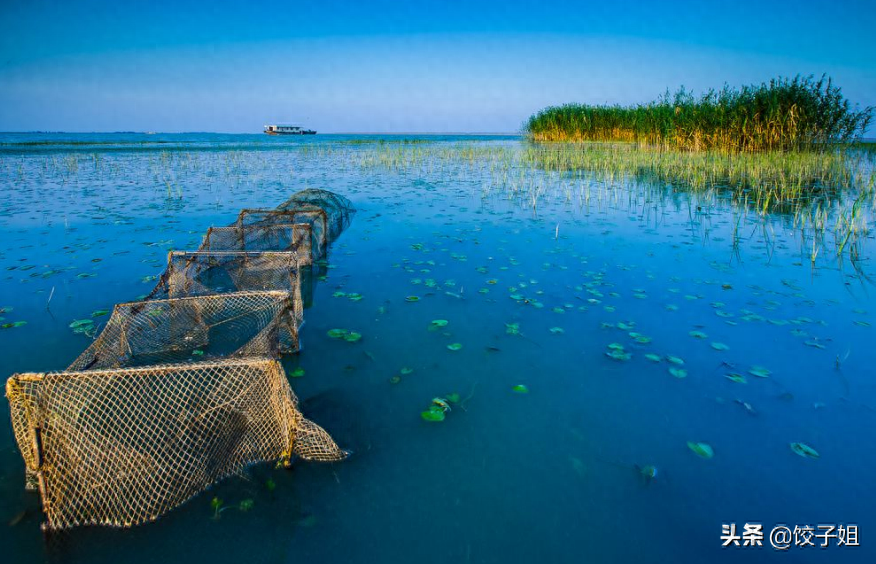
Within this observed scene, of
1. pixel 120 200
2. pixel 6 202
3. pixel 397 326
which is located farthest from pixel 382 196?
pixel 6 202

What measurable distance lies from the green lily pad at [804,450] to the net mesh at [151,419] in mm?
2626

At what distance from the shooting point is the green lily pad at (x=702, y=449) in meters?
2.44

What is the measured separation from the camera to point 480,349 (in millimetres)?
3588

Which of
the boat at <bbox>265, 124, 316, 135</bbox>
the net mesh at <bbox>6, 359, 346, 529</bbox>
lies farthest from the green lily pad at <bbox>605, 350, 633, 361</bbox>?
the boat at <bbox>265, 124, 316, 135</bbox>

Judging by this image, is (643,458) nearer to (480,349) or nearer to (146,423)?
(480,349)

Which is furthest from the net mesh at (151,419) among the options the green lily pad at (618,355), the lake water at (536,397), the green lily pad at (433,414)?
the green lily pad at (618,355)

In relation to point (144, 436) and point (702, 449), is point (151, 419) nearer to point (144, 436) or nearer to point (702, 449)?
point (144, 436)

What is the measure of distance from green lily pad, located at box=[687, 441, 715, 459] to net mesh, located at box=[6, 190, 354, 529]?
205 centimetres

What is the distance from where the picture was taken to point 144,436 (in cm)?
232

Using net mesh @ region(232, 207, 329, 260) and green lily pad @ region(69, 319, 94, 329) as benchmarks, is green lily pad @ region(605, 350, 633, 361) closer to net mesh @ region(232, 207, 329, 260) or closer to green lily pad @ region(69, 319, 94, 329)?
net mesh @ region(232, 207, 329, 260)

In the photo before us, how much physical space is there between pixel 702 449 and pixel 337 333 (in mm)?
2880

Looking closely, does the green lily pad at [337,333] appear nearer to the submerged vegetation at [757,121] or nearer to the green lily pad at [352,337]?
the green lily pad at [352,337]

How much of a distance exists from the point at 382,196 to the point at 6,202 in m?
8.69

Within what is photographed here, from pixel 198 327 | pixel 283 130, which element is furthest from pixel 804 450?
pixel 283 130
